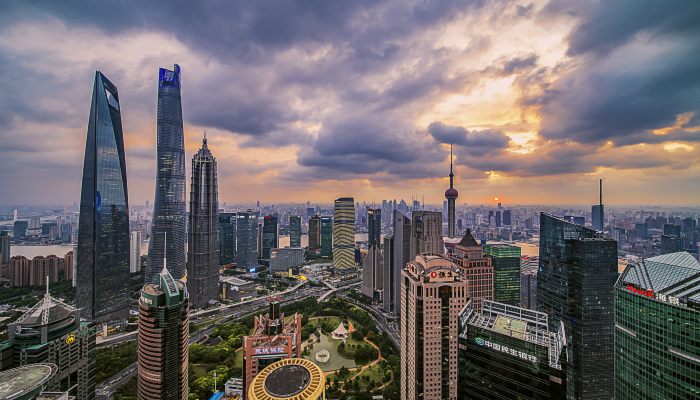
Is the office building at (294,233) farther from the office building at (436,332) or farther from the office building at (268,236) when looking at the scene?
the office building at (436,332)

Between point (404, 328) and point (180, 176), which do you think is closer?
point (404, 328)

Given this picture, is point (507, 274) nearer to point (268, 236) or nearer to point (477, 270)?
point (477, 270)

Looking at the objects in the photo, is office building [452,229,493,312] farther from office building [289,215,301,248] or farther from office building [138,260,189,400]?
office building [289,215,301,248]

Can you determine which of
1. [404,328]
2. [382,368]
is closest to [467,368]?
[404,328]

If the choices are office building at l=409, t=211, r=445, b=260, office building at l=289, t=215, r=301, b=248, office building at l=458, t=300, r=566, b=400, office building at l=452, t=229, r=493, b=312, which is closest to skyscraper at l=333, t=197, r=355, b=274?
office building at l=289, t=215, r=301, b=248

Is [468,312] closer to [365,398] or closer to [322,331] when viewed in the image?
[365,398]

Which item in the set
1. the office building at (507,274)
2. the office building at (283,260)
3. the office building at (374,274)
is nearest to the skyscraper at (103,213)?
the office building at (283,260)
